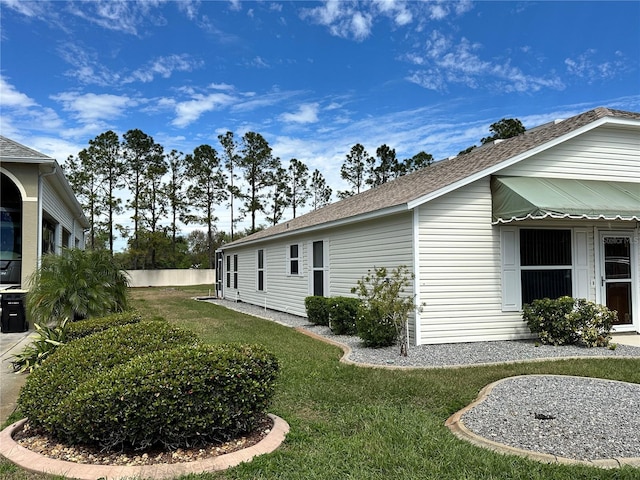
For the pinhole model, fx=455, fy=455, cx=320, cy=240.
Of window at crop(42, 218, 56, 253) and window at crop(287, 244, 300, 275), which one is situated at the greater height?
window at crop(42, 218, 56, 253)

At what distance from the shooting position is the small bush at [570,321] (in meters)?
8.05

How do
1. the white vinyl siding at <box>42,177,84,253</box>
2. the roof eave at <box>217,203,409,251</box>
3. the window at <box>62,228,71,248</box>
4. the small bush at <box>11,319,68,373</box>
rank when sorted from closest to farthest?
the small bush at <box>11,319,68,373</box> < the roof eave at <box>217,203,409,251</box> < the white vinyl siding at <box>42,177,84,253</box> < the window at <box>62,228,71,248</box>

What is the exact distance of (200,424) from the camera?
345cm

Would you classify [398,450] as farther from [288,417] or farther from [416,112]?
[416,112]

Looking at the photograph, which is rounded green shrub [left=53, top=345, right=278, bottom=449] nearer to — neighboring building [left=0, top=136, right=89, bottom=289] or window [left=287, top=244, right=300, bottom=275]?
neighboring building [left=0, top=136, right=89, bottom=289]

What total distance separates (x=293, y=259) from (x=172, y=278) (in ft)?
88.9

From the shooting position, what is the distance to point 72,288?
9.05m

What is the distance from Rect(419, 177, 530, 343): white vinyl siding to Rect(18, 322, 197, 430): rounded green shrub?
4.86 m

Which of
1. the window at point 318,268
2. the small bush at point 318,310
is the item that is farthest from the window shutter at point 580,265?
the window at point 318,268

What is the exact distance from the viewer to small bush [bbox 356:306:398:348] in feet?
26.6

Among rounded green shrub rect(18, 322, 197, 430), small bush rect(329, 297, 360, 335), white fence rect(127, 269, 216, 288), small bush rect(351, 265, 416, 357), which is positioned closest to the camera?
rounded green shrub rect(18, 322, 197, 430)

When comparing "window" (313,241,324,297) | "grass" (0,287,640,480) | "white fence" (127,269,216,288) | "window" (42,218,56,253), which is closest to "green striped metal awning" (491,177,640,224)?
"grass" (0,287,640,480)

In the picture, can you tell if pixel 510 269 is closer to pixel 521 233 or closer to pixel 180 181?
pixel 521 233

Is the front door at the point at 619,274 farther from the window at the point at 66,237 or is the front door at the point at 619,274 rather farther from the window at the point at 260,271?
the window at the point at 66,237
